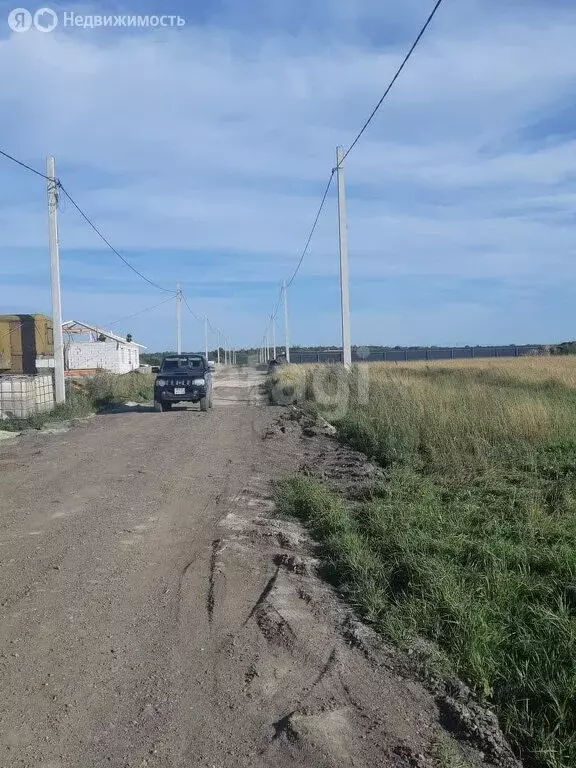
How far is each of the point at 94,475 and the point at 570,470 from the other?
6737 mm

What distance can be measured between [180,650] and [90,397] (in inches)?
896

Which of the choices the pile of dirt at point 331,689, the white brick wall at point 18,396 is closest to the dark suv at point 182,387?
the white brick wall at point 18,396

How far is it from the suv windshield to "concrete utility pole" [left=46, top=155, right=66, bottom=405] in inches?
126

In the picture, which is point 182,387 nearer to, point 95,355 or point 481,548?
point 481,548

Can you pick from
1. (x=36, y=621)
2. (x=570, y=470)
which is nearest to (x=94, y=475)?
(x=36, y=621)

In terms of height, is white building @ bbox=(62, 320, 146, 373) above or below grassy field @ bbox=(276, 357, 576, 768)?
above

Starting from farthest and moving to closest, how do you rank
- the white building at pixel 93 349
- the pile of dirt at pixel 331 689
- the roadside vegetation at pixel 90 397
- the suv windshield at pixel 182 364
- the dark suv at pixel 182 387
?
the white building at pixel 93 349 → the suv windshield at pixel 182 364 → the dark suv at pixel 182 387 → the roadside vegetation at pixel 90 397 → the pile of dirt at pixel 331 689

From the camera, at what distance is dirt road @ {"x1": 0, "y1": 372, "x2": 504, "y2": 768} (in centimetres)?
352

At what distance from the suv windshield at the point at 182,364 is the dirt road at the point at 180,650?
14.1m

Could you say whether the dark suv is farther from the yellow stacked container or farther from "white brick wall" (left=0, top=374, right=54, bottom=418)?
the yellow stacked container

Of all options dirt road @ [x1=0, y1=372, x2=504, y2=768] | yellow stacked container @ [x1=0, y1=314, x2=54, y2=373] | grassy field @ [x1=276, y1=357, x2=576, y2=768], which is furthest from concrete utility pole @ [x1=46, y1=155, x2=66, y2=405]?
dirt road @ [x1=0, y1=372, x2=504, y2=768]

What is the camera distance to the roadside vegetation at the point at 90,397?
63.1 ft

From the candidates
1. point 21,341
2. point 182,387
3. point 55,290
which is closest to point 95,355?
point 21,341

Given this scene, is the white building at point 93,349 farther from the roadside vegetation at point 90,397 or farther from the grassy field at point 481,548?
the grassy field at point 481,548
